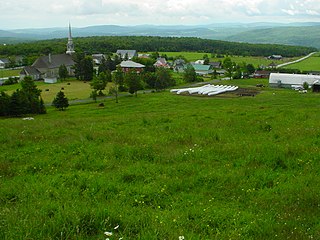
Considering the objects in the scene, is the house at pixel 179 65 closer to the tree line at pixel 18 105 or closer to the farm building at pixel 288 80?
the farm building at pixel 288 80

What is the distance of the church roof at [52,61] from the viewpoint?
11244 cm

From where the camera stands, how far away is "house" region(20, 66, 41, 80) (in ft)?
344

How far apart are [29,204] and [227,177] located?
14.1ft

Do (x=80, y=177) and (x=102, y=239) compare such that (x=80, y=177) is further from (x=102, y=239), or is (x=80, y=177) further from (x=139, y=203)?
(x=102, y=239)

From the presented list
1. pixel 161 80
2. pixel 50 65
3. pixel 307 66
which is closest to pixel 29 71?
pixel 50 65

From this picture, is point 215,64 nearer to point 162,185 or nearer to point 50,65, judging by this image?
point 50,65

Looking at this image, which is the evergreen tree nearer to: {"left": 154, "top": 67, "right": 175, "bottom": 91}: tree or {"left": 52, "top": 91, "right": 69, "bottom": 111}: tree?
{"left": 52, "top": 91, "right": 69, "bottom": 111}: tree

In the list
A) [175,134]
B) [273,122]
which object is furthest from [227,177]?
[273,122]

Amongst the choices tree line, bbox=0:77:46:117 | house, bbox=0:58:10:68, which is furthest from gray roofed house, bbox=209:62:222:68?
tree line, bbox=0:77:46:117

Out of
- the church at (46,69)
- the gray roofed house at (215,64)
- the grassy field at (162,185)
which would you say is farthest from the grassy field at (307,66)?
the grassy field at (162,185)

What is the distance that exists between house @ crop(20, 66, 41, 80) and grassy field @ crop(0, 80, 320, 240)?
325 feet

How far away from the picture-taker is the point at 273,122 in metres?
15.6

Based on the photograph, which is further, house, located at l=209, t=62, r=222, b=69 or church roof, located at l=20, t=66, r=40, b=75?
house, located at l=209, t=62, r=222, b=69

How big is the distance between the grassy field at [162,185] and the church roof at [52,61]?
106145mm
